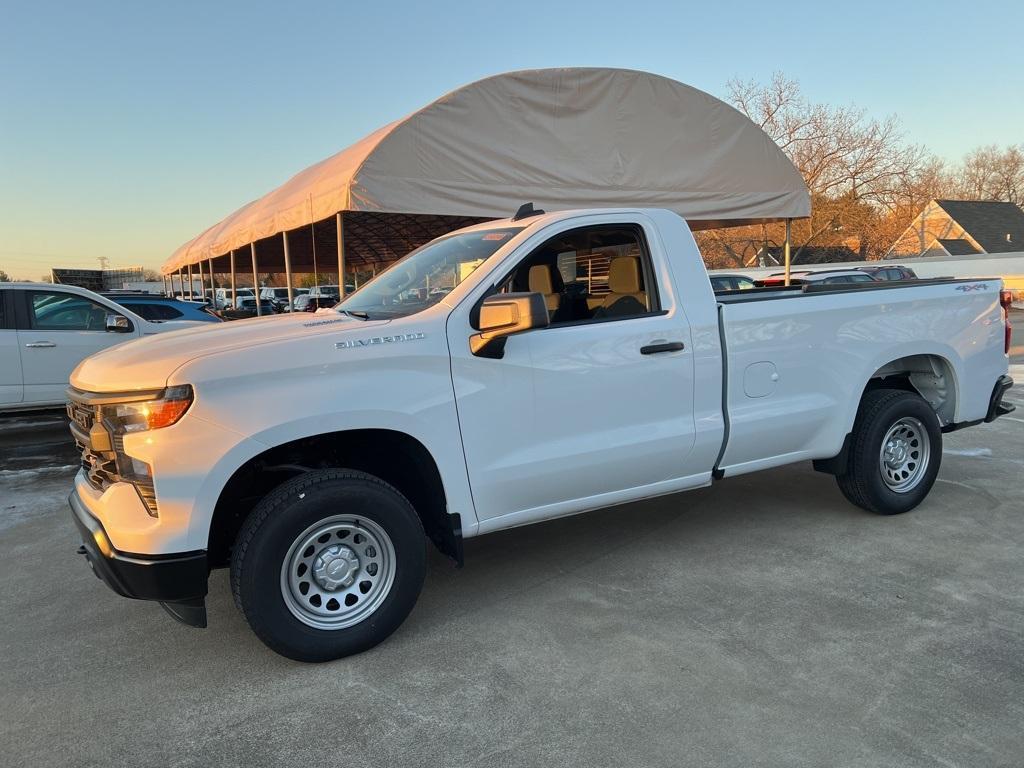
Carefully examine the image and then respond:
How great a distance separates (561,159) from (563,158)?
0.13 ft

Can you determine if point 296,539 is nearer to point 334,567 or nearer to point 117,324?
point 334,567

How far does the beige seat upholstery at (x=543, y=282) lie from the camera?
178 inches

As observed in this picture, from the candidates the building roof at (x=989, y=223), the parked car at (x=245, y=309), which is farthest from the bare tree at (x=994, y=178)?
the parked car at (x=245, y=309)

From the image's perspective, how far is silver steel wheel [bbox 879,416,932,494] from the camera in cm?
500

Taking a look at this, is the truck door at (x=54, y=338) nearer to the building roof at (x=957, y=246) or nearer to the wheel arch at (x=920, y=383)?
the wheel arch at (x=920, y=383)

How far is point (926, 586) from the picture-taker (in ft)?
12.9

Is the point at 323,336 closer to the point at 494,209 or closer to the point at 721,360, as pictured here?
the point at 721,360

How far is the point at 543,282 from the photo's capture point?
4.55 m

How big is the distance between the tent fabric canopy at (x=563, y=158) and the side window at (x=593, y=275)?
497cm

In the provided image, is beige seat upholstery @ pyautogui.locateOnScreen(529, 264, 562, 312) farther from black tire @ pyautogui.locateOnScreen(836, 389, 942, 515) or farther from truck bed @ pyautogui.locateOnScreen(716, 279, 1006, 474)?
black tire @ pyautogui.locateOnScreen(836, 389, 942, 515)

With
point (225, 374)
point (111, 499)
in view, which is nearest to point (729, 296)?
point (225, 374)

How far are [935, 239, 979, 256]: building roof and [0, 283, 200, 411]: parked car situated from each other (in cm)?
4433

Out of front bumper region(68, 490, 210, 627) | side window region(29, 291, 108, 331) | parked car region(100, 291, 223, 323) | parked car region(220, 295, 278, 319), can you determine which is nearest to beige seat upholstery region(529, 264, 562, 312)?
→ front bumper region(68, 490, 210, 627)

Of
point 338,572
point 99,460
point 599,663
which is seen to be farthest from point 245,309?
point 599,663
